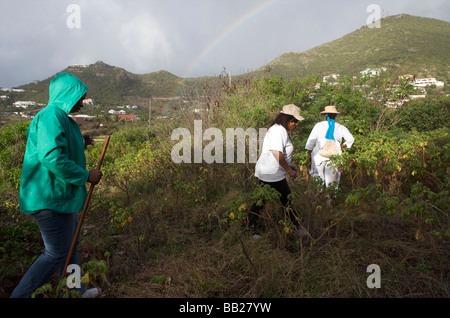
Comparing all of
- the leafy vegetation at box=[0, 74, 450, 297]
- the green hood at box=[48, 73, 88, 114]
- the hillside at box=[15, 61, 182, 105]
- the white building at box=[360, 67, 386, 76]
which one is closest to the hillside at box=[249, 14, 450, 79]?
the white building at box=[360, 67, 386, 76]

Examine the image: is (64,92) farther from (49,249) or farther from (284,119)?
(284,119)

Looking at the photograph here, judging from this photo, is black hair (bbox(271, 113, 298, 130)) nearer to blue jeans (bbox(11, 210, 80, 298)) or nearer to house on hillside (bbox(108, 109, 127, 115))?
blue jeans (bbox(11, 210, 80, 298))

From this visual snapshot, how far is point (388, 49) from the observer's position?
111ft

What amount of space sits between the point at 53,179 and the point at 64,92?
614 millimetres

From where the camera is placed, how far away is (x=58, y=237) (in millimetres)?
1790

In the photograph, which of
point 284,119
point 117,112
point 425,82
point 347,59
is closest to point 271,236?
point 284,119

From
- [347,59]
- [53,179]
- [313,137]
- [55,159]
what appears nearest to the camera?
[55,159]

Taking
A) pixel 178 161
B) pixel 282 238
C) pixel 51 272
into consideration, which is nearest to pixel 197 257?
pixel 282 238

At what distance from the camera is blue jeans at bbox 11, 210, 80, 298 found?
173 cm

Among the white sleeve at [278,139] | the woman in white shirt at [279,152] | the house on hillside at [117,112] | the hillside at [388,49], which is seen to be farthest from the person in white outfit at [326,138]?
the house on hillside at [117,112]

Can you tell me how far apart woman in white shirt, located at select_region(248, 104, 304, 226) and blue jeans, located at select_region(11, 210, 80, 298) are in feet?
5.69
